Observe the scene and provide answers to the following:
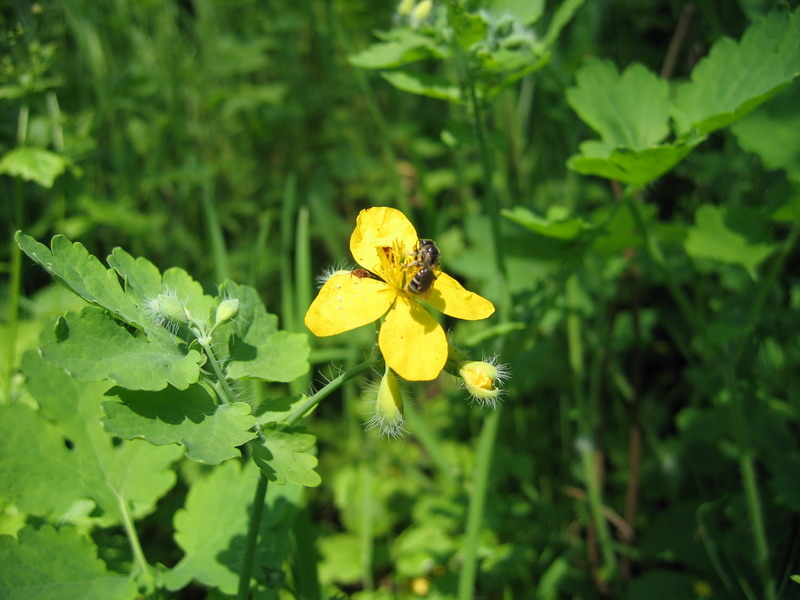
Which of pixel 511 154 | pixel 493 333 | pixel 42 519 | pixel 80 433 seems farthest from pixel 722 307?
pixel 42 519

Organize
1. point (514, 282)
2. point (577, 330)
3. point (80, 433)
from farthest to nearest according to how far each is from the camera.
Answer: point (577, 330) → point (514, 282) → point (80, 433)

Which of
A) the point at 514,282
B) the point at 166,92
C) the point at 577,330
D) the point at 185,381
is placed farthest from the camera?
the point at 166,92

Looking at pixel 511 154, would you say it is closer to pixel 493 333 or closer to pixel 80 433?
pixel 493 333

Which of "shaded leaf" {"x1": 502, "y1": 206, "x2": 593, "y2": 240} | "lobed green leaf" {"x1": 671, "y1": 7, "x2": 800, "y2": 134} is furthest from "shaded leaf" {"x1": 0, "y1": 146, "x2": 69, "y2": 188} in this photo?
"lobed green leaf" {"x1": 671, "y1": 7, "x2": 800, "y2": 134}

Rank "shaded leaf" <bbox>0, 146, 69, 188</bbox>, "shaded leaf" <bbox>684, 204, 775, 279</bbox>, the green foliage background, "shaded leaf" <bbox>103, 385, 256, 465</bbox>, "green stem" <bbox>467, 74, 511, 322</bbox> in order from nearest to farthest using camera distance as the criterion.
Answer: "shaded leaf" <bbox>103, 385, 256, 465</bbox> → the green foliage background → "green stem" <bbox>467, 74, 511, 322</bbox> → "shaded leaf" <bbox>684, 204, 775, 279</bbox> → "shaded leaf" <bbox>0, 146, 69, 188</bbox>

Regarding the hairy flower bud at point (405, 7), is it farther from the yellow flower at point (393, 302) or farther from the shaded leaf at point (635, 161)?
the yellow flower at point (393, 302)

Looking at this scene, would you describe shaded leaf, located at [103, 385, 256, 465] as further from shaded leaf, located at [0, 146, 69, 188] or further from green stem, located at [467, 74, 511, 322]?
shaded leaf, located at [0, 146, 69, 188]

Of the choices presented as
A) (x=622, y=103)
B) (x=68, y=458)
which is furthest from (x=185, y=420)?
(x=622, y=103)

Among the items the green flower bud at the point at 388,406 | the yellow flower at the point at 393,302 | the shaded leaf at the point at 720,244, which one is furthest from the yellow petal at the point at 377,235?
the shaded leaf at the point at 720,244
